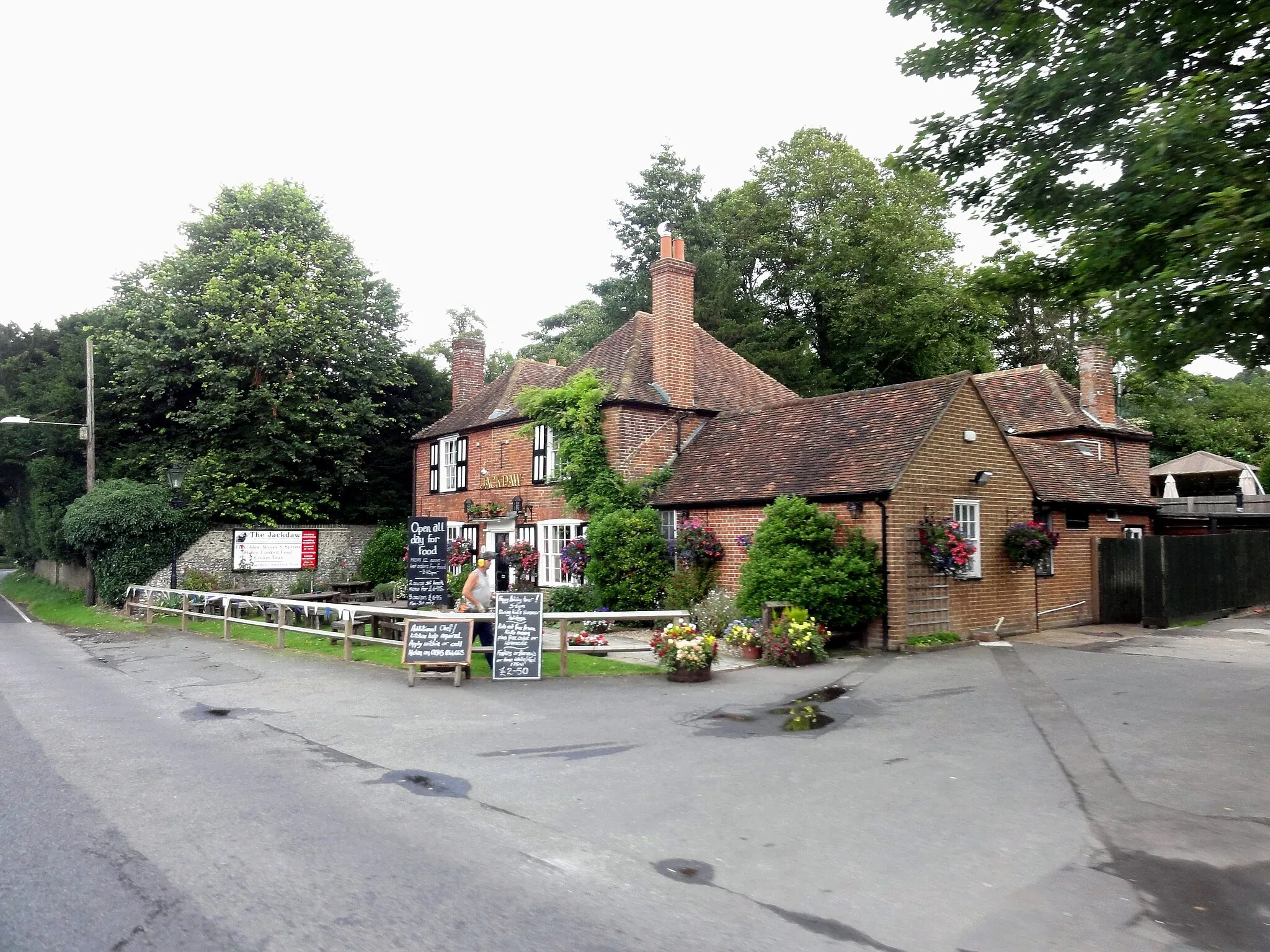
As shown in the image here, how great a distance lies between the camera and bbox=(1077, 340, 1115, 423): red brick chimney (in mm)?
30703

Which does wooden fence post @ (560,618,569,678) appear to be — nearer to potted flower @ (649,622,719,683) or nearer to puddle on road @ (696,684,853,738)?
potted flower @ (649,622,719,683)

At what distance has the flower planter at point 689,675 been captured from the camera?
11875 mm

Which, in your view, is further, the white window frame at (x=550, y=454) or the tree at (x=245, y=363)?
the tree at (x=245, y=363)

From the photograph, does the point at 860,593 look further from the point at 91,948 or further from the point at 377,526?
the point at 377,526

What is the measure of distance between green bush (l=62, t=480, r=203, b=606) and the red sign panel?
12.6 ft

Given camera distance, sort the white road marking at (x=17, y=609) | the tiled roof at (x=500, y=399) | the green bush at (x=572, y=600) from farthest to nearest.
A: the white road marking at (x=17, y=609)
the tiled roof at (x=500, y=399)
the green bush at (x=572, y=600)

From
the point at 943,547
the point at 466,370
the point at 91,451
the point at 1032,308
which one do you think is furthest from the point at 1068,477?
the point at 1032,308

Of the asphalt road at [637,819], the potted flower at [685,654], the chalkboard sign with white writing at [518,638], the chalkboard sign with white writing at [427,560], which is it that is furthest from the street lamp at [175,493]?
the potted flower at [685,654]

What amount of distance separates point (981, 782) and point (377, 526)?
26047mm

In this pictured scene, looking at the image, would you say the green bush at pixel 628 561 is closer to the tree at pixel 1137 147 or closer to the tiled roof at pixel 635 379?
the tiled roof at pixel 635 379

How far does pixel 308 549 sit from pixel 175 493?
5643 millimetres

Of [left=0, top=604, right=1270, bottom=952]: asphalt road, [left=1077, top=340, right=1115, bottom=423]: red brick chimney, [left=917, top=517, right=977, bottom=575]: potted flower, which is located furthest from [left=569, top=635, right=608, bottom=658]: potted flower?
[left=1077, top=340, right=1115, bottom=423]: red brick chimney

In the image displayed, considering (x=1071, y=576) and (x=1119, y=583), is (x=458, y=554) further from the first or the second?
(x=1119, y=583)

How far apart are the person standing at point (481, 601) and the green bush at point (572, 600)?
6600 mm
